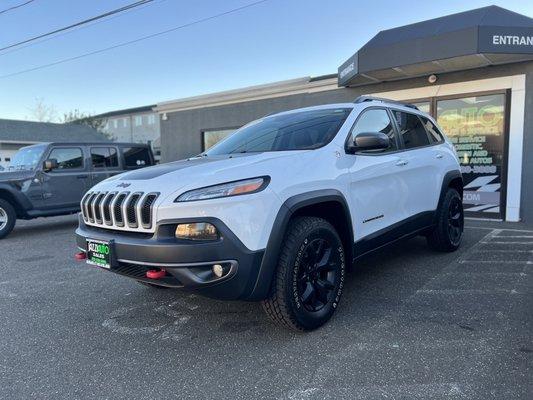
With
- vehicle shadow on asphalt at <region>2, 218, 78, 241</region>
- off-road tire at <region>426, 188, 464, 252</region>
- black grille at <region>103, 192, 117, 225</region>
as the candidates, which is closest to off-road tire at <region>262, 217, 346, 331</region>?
black grille at <region>103, 192, 117, 225</region>

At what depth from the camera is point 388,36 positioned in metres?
8.75

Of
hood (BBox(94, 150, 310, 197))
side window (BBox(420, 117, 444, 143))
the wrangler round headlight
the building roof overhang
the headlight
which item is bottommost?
the wrangler round headlight

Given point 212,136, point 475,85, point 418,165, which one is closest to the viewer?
point 418,165

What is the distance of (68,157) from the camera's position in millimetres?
8969

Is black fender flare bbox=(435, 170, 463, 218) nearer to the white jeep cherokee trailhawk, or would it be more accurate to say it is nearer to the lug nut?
the white jeep cherokee trailhawk

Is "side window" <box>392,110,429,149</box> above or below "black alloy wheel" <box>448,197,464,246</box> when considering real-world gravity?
above

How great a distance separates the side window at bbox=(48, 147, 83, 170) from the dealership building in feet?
20.0

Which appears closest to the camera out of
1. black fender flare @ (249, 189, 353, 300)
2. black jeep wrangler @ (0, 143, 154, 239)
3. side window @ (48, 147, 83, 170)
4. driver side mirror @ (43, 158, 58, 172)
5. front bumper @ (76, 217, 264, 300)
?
front bumper @ (76, 217, 264, 300)

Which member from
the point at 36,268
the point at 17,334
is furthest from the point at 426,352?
the point at 36,268

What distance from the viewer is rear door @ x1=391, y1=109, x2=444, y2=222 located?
449 cm

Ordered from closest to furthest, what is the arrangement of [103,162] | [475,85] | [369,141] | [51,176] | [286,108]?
1. [369,141]
2. [51,176]
3. [475,85]
4. [103,162]
5. [286,108]

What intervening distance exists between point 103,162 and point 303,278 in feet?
25.1

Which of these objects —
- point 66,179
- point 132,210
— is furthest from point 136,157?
point 132,210

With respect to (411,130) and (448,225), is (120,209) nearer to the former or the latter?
(411,130)
